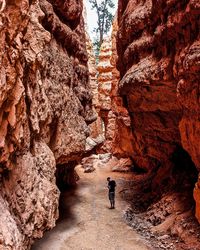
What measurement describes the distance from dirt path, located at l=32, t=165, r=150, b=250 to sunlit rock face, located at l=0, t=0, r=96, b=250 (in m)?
2.94

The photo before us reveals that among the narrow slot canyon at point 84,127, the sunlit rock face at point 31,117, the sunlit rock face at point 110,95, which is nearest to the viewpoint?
the sunlit rock face at point 31,117

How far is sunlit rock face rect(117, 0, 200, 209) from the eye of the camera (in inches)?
400

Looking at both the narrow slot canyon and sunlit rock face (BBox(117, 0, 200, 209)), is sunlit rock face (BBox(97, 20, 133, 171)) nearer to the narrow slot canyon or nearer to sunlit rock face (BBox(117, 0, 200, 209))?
the narrow slot canyon

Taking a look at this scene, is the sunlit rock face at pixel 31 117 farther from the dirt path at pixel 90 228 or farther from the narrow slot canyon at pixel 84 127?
the dirt path at pixel 90 228

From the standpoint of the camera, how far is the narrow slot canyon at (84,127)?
6312 millimetres

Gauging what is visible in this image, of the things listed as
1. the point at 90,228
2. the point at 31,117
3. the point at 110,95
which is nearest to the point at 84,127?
the point at 90,228

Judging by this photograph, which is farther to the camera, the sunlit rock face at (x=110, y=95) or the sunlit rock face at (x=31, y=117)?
the sunlit rock face at (x=110, y=95)

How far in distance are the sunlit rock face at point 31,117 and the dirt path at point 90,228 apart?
2943 millimetres

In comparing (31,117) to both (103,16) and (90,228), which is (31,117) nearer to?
(90,228)

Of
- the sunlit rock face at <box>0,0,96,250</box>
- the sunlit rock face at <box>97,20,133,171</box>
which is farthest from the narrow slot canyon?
the sunlit rock face at <box>97,20,133,171</box>

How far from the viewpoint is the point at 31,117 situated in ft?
26.3

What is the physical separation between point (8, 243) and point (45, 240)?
21.6ft

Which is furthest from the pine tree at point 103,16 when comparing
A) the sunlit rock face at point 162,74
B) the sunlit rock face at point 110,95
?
the sunlit rock face at point 162,74

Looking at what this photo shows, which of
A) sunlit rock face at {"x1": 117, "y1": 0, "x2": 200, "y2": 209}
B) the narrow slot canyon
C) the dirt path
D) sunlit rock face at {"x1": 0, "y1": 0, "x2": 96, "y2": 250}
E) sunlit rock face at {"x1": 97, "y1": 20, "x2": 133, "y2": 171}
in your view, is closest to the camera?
sunlit rock face at {"x1": 0, "y1": 0, "x2": 96, "y2": 250}
